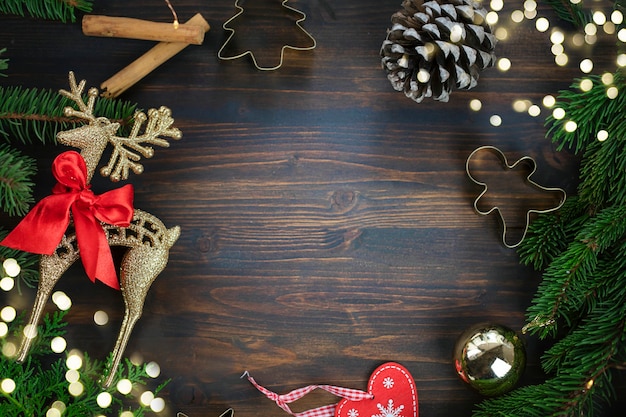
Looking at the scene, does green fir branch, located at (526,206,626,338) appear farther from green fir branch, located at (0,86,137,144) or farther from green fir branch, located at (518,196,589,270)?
green fir branch, located at (0,86,137,144)

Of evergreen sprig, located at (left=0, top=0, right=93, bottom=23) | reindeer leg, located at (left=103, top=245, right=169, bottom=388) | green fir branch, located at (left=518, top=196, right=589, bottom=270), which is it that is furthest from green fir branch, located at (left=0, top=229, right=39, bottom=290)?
green fir branch, located at (left=518, top=196, right=589, bottom=270)

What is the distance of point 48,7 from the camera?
3.58 feet

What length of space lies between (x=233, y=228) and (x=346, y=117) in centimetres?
33

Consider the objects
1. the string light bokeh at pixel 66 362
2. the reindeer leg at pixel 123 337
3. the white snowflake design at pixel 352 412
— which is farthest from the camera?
the white snowflake design at pixel 352 412

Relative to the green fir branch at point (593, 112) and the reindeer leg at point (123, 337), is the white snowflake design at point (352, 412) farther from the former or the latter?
the green fir branch at point (593, 112)

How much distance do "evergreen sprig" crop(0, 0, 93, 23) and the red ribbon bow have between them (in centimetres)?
29

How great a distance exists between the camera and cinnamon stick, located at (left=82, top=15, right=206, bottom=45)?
1.14 m

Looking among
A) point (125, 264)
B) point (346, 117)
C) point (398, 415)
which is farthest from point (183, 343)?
point (346, 117)

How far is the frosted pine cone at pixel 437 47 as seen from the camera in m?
1.08

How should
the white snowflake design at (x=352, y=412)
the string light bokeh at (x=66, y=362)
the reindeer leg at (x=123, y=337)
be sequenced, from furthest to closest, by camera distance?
the white snowflake design at (x=352, y=412)
the reindeer leg at (x=123, y=337)
the string light bokeh at (x=66, y=362)

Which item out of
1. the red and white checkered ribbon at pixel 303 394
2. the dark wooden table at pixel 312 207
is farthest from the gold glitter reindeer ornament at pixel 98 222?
the red and white checkered ribbon at pixel 303 394

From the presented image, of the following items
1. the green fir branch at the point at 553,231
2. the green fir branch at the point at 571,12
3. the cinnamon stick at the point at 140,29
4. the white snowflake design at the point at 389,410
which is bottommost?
the white snowflake design at the point at 389,410

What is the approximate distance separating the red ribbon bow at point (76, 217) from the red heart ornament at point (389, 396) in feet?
1.87

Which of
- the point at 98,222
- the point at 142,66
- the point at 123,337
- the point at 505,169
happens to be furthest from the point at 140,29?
the point at 505,169
